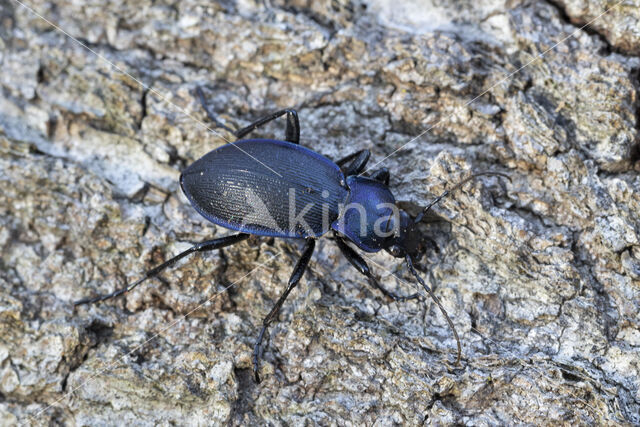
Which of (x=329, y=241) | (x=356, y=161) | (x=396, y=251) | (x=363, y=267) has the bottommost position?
(x=329, y=241)

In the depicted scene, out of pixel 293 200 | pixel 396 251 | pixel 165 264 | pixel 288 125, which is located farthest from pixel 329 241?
pixel 165 264

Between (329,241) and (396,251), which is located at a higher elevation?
(396,251)

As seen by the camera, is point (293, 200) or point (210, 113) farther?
point (210, 113)

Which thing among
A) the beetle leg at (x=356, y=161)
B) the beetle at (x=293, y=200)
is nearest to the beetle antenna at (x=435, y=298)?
the beetle at (x=293, y=200)

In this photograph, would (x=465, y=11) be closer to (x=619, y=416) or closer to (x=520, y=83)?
(x=520, y=83)

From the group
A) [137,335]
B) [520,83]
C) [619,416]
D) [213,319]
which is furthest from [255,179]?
[619,416]

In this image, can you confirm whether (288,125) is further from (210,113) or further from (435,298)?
(435,298)

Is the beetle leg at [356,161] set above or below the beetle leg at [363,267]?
above

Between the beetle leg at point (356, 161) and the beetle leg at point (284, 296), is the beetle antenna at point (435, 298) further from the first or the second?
the beetle leg at point (356, 161)

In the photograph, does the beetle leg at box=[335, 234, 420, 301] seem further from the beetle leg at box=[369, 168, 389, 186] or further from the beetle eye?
the beetle leg at box=[369, 168, 389, 186]
